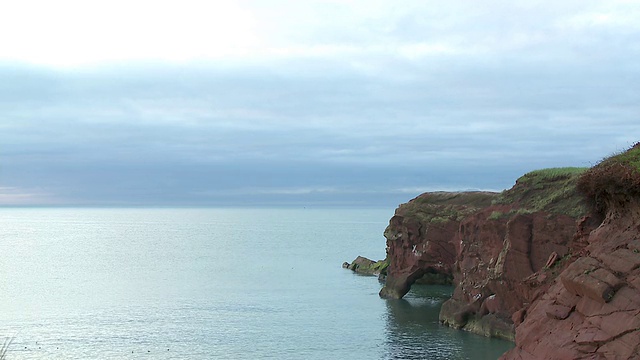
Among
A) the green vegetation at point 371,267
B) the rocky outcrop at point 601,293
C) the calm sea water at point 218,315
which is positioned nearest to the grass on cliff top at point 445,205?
the calm sea water at point 218,315

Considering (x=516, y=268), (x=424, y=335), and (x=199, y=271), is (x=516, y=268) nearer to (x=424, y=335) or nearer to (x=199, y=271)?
(x=424, y=335)

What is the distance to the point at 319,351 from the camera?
52719 mm

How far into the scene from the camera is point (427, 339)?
56.4 m

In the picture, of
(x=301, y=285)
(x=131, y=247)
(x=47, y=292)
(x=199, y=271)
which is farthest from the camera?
(x=131, y=247)

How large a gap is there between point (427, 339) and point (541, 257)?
11.6 m

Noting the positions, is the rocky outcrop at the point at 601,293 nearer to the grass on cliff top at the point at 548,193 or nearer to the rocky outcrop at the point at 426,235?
the grass on cliff top at the point at 548,193

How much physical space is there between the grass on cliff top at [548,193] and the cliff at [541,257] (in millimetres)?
90

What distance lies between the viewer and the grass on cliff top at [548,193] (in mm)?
52781

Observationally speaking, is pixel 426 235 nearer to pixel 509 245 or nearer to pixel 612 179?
pixel 509 245

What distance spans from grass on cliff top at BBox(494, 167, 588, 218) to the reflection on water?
1110 cm

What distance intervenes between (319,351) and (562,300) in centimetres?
3189

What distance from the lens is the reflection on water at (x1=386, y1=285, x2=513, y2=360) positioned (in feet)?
165

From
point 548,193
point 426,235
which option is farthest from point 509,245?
point 426,235

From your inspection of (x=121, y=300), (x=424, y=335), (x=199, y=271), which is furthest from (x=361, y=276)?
(x=424, y=335)
